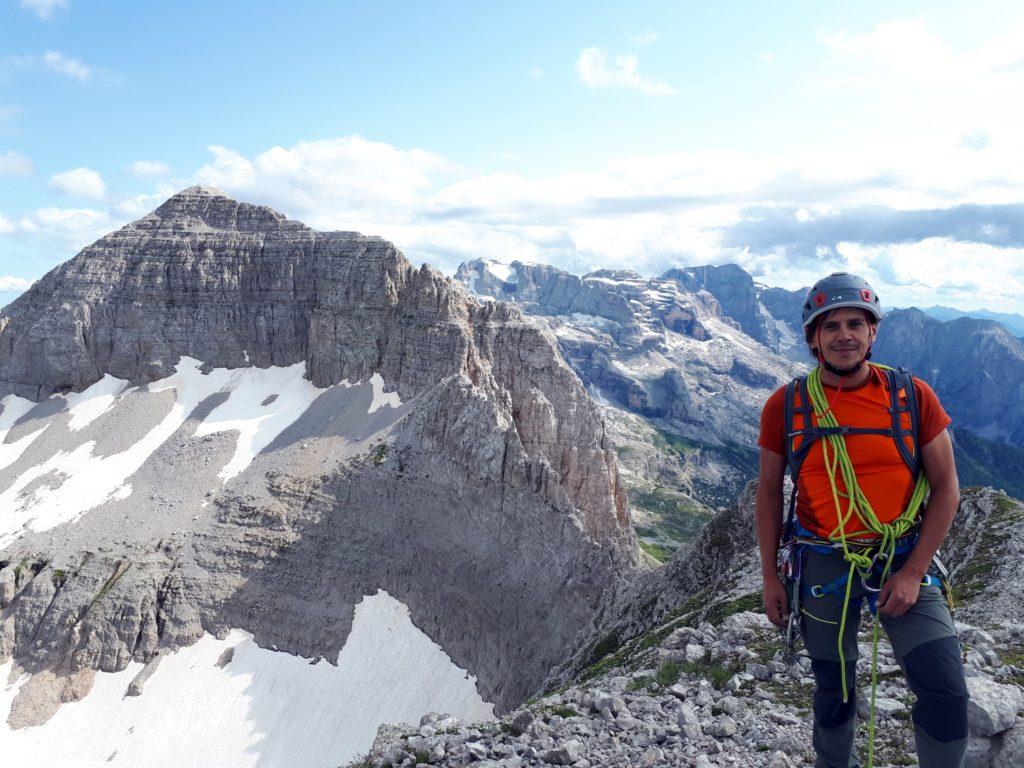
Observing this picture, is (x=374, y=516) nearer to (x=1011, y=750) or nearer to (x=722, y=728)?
(x=722, y=728)

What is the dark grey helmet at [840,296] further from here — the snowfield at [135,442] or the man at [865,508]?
the snowfield at [135,442]

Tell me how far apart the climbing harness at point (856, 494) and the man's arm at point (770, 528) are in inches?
17.5

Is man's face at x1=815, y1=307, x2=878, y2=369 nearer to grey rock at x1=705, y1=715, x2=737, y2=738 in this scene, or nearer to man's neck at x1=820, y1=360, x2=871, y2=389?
man's neck at x1=820, y1=360, x2=871, y2=389

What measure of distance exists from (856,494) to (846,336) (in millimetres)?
1984

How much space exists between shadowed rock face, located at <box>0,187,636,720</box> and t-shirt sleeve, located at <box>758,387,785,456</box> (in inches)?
1910

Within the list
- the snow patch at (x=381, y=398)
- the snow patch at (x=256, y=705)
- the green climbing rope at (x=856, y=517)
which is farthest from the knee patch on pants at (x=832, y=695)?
the snow patch at (x=381, y=398)

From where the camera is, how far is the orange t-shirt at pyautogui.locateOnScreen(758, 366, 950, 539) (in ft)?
25.0

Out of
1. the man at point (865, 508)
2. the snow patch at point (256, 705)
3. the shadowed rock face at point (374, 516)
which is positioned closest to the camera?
the man at point (865, 508)

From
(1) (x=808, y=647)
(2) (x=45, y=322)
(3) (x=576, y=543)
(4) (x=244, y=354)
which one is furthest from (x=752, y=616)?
(2) (x=45, y=322)

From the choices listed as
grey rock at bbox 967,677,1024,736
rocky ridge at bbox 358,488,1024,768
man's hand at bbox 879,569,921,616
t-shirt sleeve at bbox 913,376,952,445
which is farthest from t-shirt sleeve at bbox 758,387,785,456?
grey rock at bbox 967,677,1024,736

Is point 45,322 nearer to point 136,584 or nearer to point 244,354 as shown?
point 244,354

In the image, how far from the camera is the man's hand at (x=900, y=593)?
24.3 ft

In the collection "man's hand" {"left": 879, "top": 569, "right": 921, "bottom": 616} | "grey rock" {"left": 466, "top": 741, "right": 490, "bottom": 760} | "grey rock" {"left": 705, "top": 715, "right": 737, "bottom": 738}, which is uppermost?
"man's hand" {"left": 879, "top": 569, "right": 921, "bottom": 616}

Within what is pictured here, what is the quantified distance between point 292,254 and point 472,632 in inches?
2605
